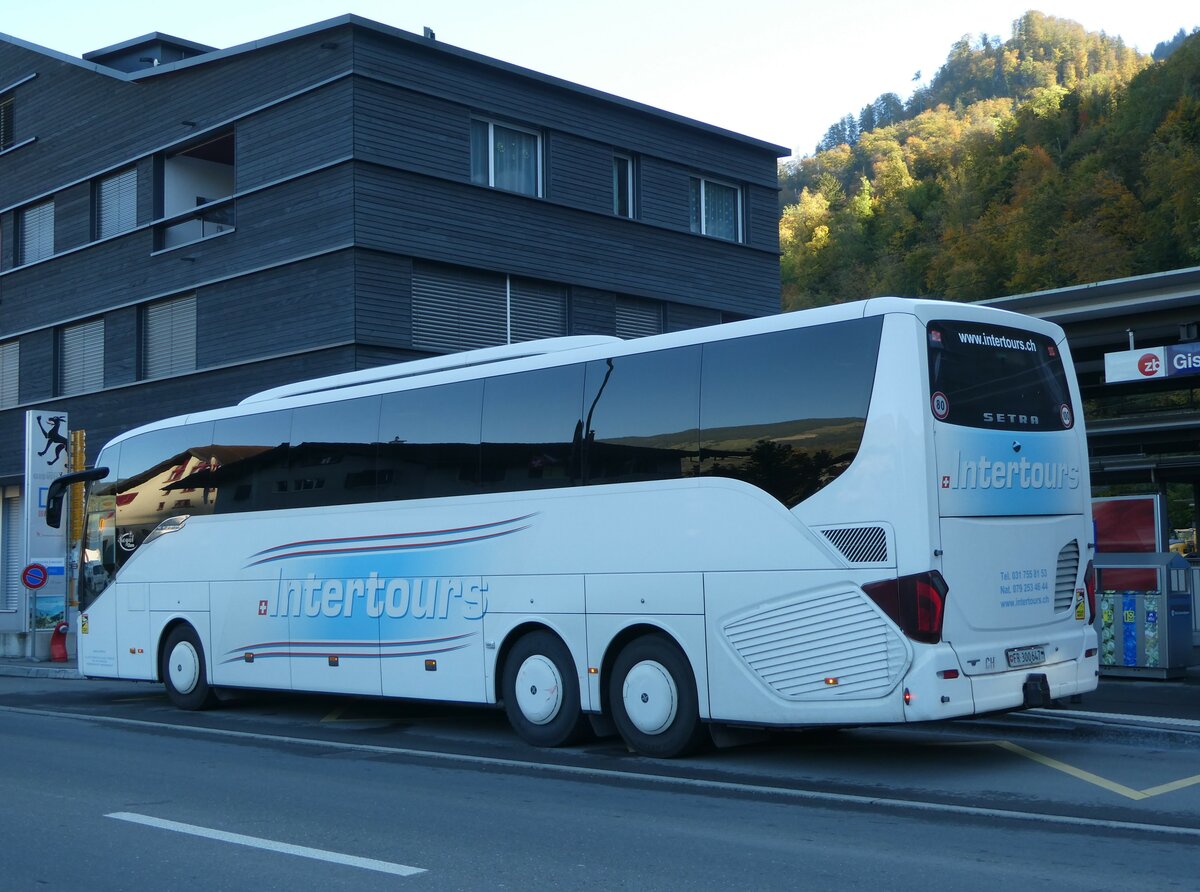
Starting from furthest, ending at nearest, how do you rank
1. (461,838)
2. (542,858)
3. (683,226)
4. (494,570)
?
(683,226) → (494,570) → (461,838) → (542,858)

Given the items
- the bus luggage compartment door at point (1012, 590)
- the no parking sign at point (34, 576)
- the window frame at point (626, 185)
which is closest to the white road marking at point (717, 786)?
the bus luggage compartment door at point (1012, 590)

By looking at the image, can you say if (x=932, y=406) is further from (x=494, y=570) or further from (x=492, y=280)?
(x=492, y=280)

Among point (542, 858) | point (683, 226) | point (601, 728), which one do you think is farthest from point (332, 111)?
point (542, 858)

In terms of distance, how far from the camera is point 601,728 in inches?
476

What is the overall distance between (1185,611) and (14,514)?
26560 mm

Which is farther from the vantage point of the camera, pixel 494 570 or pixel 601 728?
pixel 494 570

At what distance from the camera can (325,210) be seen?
79.6ft

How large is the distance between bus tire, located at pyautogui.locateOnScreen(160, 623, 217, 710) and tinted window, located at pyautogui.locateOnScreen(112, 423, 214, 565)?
1.47 meters

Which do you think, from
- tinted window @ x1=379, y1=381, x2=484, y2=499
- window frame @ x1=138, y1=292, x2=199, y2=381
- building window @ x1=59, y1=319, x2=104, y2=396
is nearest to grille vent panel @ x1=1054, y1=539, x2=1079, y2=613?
tinted window @ x1=379, y1=381, x2=484, y2=499

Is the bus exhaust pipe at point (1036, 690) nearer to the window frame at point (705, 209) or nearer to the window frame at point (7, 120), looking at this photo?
the window frame at point (705, 209)

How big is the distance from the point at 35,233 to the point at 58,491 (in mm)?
16844

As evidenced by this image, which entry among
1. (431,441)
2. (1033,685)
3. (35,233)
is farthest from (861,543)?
(35,233)

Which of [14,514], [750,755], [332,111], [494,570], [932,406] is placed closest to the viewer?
[932,406]

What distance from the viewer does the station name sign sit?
16.5m
